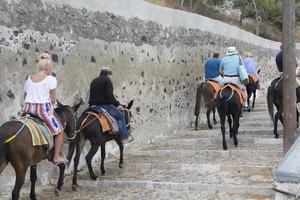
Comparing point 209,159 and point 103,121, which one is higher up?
point 103,121

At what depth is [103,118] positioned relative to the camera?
826 centimetres

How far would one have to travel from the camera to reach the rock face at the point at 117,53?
766 cm

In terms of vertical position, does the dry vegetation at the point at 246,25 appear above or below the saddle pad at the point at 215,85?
above

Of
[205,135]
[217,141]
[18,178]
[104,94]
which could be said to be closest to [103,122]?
[104,94]

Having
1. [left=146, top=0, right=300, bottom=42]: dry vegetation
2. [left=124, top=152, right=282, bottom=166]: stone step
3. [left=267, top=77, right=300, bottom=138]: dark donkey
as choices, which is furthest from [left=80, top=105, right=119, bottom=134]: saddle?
[left=146, top=0, right=300, bottom=42]: dry vegetation

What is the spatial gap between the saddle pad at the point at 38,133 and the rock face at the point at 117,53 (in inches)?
38.5

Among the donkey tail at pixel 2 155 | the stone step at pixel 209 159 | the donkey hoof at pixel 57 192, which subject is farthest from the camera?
the stone step at pixel 209 159

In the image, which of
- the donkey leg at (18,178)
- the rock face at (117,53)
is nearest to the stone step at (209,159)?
the rock face at (117,53)

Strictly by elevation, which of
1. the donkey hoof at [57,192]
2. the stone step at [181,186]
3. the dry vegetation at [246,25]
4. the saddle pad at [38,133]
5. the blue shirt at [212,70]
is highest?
the dry vegetation at [246,25]

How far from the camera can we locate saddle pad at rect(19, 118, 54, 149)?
645 centimetres

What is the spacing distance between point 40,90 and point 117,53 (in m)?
3.83

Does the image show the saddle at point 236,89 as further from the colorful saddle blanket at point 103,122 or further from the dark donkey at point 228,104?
the colorful saddle blanket at point 103,122

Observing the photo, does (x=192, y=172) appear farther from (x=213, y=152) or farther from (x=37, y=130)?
(x=37, y=130)

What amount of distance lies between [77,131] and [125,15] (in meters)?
3.79
